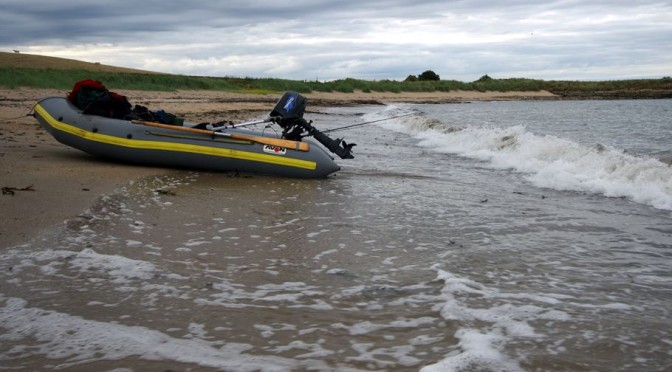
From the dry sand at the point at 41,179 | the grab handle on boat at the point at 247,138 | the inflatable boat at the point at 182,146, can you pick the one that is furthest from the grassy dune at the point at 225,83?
the grab handle on boat at the point at 247,138

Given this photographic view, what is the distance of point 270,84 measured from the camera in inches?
1806

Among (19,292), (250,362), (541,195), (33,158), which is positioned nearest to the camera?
(250,362)

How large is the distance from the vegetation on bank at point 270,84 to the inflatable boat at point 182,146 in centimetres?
1681

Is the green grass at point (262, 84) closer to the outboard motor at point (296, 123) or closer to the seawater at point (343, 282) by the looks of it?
the outboard motor at point (296, 123)

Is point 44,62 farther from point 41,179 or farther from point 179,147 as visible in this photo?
point 41,179

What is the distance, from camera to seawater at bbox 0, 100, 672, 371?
3.01 metres

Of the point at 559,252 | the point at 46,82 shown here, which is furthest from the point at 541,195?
the point at 46,82

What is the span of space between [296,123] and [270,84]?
37.4m

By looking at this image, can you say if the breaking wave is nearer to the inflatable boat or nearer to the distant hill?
the inflatable boat

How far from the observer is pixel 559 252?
495cm

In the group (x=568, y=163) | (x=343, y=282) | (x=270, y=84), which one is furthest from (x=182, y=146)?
(x=270, y=84)

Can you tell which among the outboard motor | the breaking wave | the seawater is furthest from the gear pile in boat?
the breaking wave

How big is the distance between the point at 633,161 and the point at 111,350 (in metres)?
8.67

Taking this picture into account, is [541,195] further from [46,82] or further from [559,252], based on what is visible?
[46,82]
